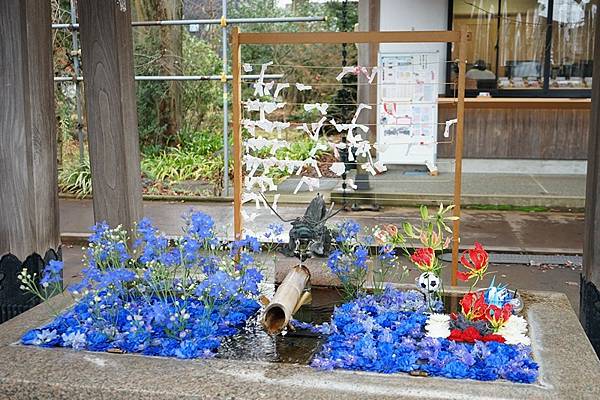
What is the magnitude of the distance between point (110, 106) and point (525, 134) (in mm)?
7942

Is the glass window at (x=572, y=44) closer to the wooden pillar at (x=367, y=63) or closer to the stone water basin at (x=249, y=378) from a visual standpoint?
the wooden pillar at (x=367, y=63)

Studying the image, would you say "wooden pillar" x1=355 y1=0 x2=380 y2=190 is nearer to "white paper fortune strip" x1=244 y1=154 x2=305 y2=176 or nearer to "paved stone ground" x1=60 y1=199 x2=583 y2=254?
"paved stone ground" x1=60 y1=199 x2=583 y2=254

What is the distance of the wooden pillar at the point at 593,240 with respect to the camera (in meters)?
3.75

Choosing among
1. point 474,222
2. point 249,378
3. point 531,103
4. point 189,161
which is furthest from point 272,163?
point 531,103

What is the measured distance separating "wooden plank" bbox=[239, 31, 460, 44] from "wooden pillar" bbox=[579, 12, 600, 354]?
41.7 inches

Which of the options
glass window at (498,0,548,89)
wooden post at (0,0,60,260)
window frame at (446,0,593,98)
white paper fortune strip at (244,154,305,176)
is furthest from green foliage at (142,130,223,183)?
wooden post at (0,0,60,260)

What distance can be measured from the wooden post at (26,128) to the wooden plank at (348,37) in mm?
1340

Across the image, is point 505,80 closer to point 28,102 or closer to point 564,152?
point 564,152

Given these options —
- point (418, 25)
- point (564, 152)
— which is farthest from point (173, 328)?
point (564, 152)

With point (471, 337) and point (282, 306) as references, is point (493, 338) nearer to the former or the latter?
point (471, 337)

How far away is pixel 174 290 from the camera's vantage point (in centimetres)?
322

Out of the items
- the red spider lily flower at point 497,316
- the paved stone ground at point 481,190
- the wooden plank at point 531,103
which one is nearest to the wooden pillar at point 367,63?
the paved stone ground at point 481,190

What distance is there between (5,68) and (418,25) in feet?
24.1

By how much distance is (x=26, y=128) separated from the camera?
150 inches
